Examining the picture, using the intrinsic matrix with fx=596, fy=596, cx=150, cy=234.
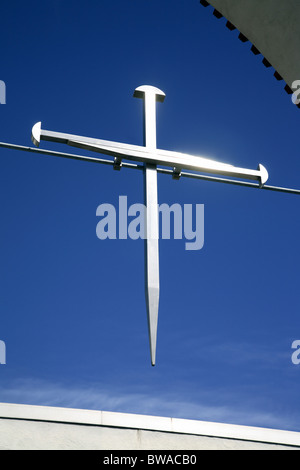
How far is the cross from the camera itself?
13.5 feet

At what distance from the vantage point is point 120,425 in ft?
23.5

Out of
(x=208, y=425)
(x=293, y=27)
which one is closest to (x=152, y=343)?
(x=293, y=27)

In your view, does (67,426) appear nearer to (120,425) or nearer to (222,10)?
(120,425)

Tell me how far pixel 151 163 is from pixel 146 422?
12.1ft

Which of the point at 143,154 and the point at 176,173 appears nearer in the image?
the point at 143,154

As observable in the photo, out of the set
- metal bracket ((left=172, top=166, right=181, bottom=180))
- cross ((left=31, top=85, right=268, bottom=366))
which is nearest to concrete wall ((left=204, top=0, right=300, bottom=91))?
cross ((left=31, top=85, right=268, bottom=366))

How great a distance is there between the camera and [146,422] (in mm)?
7246

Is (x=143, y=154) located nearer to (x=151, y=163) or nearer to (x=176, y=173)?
(x=151, y=163)

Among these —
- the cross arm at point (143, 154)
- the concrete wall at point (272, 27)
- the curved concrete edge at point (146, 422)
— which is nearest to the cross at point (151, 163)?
the cross arm at point (143, 154)

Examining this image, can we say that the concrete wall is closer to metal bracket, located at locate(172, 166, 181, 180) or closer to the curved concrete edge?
metal bracket, located at locate(172, 166, 181, 180)

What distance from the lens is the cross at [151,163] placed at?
13.5 ft

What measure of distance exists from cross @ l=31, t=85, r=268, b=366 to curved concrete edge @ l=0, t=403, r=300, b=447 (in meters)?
3.45

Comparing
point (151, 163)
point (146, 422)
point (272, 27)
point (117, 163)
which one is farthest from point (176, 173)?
point (146, 422)

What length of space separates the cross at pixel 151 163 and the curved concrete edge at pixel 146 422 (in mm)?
3447
